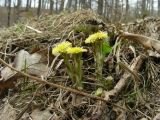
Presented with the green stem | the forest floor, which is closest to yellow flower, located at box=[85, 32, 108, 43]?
the green stem

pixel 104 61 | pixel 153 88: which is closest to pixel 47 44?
pixel 104 61

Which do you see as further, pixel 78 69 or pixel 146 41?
pixel 146 41

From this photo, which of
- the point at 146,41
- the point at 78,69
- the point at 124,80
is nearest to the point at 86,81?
the point at 78,69

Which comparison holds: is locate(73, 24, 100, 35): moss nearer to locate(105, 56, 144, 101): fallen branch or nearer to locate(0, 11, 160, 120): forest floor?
locate(0, 11, 160, 120): forest floor

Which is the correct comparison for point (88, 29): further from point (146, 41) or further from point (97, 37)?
point (97, 37)

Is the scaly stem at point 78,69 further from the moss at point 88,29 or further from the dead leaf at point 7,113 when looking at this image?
the moss at point 88,29

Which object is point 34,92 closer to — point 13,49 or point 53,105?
point 53,105

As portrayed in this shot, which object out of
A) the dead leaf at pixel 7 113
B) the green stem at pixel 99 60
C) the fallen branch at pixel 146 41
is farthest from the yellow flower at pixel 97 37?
the dead leaf at pixel 7 113

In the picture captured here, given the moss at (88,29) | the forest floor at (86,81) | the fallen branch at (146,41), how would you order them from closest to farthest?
the forest floor at (86,81) → the fallen branch at (146,41) → the moss at (88,29)
